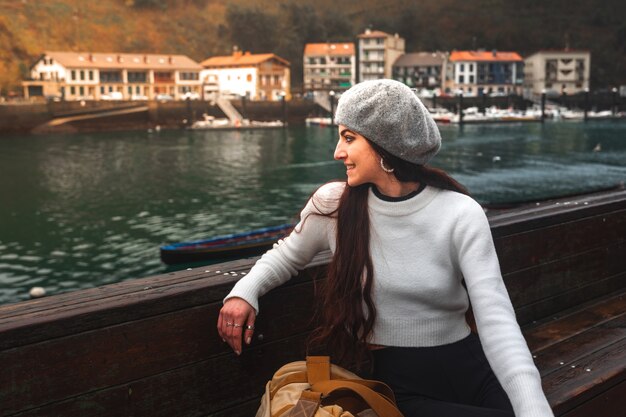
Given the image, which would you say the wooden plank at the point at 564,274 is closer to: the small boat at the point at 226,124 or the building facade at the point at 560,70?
the small boat at the point at 226,124

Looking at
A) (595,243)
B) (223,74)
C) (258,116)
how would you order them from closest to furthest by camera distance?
(595,243) → (258,116) → (223,74)

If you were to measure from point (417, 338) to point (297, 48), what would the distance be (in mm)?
Result: 98886

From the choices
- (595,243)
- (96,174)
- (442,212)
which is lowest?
(96,174)

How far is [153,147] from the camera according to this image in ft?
159

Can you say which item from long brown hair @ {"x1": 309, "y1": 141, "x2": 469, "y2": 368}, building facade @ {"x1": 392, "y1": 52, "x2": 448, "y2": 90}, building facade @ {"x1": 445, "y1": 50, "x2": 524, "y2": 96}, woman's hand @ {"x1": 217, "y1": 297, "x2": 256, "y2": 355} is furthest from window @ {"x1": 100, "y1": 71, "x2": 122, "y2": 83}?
long brown hair @ {"x1": 309, "y1": 141, "x2": 469, "y2": 368}

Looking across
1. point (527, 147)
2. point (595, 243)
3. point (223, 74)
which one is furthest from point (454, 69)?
point (595, 243)

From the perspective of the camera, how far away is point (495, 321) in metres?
1.88

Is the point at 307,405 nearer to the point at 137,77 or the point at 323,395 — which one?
the point at 323,395

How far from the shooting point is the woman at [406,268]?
1.99 meters

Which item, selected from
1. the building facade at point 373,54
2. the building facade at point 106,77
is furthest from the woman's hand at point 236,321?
the building facade at point 373,54

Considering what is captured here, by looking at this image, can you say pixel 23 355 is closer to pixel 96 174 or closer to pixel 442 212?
pixel 442 212

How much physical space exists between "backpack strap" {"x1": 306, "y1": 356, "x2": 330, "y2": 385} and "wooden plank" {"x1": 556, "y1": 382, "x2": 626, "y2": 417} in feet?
3.25

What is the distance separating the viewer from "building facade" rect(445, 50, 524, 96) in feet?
300

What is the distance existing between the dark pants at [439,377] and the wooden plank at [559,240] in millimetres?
1356
